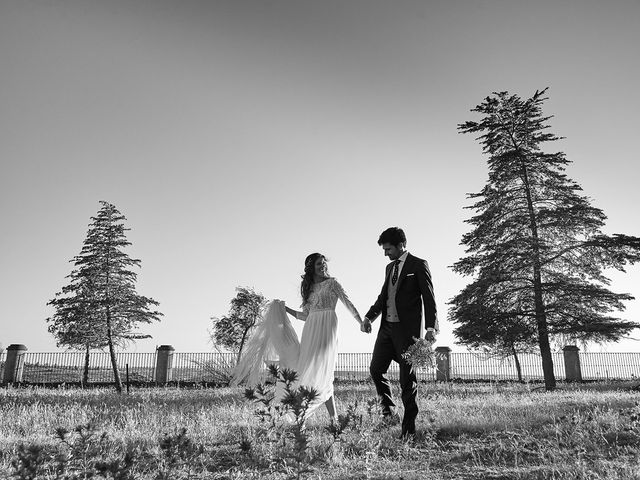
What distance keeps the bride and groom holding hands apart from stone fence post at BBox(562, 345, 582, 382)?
83.7 ft

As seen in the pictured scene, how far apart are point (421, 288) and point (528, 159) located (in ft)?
59.1

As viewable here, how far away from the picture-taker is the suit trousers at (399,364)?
563cm

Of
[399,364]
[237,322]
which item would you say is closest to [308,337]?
[399,364]

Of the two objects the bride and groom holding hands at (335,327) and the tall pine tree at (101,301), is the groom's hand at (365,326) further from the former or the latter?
the tall pine tree at (101,301)

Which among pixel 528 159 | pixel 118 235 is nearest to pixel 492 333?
pixel 528 159

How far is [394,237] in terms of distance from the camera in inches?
245

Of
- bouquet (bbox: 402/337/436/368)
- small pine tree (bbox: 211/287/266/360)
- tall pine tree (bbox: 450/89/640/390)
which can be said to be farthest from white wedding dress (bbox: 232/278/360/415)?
small pine tree (bbox: 211/287/266/360)

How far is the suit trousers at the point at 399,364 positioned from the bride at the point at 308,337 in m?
0.43

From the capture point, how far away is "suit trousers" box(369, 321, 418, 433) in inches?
222

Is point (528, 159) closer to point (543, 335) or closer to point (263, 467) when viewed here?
point (543, 335)

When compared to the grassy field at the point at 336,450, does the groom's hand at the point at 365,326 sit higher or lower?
higher

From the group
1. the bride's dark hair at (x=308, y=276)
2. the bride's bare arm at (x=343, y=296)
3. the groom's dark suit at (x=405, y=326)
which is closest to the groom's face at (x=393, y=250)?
the groom's dark suit at (x=405, y=326)

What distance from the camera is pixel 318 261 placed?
669 centimetres

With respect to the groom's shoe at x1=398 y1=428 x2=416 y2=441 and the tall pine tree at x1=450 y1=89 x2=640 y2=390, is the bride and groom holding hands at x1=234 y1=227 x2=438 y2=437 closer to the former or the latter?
the groom's shoe at x1=398 y1=428 x2=416 y2=441
